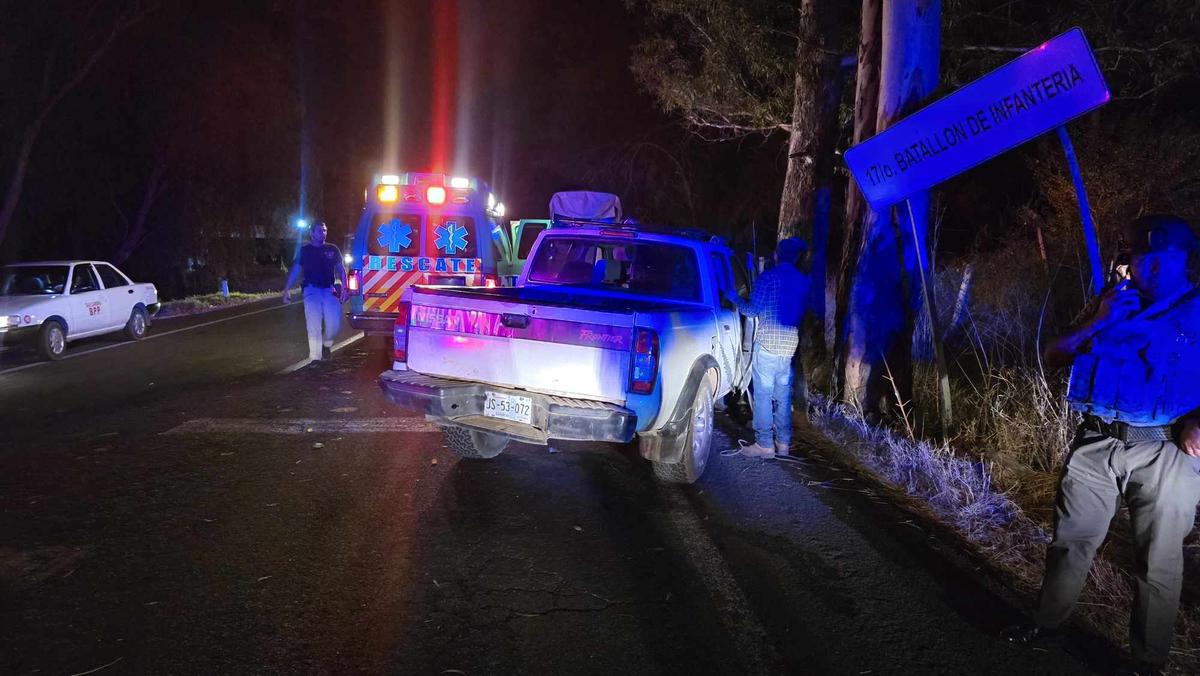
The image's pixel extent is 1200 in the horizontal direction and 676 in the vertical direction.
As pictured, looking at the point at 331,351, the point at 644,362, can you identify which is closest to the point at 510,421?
the point at 644,362

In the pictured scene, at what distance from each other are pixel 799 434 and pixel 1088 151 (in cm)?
1080

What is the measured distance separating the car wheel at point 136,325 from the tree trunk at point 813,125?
1139 centimetres

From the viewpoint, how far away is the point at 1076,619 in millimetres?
4047

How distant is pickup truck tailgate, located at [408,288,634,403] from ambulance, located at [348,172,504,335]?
5.80 meters

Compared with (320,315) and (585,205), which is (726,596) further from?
(585,205)

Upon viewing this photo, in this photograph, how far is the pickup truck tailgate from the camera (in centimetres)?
521

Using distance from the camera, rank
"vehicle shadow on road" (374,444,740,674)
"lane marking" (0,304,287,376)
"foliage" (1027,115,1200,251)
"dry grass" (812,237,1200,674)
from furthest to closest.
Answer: "foliage" (1027,115,1200,251)
"lane marking" (0,304,287,376)
"dry grass" (812,237,1200,674)
"vehicle shadow on road" (374,444,740,674)

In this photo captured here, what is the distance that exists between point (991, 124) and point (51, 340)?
41.7ft

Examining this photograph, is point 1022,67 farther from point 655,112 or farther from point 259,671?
point 655,112

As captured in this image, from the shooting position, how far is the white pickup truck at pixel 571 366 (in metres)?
5.21

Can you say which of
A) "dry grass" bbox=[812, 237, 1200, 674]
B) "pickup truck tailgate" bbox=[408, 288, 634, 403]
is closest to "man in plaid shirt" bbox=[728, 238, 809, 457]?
"dry grass" bbox=[812, 237, 1200, 674]

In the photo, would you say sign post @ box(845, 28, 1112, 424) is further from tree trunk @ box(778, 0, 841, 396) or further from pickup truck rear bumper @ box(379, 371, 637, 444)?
tree trunk @ box(778, 0, 841, 396)

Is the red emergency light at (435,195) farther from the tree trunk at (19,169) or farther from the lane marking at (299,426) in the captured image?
the tree trunk at (19,169)

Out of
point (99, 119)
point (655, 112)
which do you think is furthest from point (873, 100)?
point (99, 119)
